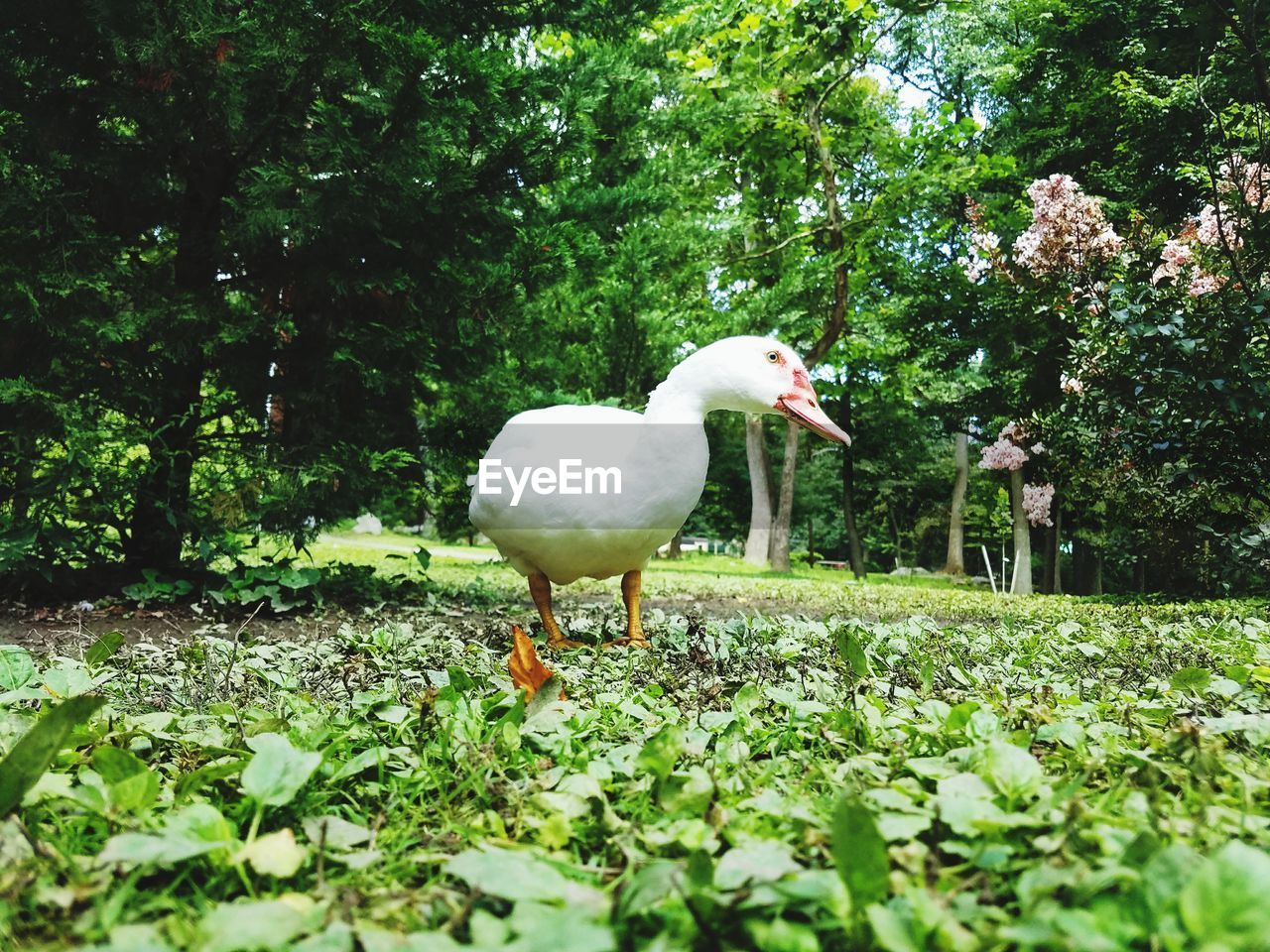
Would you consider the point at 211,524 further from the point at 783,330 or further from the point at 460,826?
the point at 783,330

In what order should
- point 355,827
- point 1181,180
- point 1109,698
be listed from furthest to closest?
point 1181,180
point 1109,698
point 355,827

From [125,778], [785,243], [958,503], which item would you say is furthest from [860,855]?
[958,503]

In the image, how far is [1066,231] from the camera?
22.1 feet

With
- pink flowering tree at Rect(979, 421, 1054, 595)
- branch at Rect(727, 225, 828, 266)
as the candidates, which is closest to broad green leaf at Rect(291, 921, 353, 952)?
pink flowering tree at Rect(979, 421, 1054, 595)

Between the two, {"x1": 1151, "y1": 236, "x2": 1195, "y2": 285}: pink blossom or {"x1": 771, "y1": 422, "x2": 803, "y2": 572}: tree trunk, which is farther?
{"x1": 771, "y1": 422, "x2": 803, "y2": 572}: tree trunk

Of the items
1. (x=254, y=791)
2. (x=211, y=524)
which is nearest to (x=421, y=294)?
(x=211, y=524)

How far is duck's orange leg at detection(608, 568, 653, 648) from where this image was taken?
2920mm

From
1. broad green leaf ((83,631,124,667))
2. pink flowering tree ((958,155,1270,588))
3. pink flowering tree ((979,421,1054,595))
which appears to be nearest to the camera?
broad green leaf ((83,631,124,667))

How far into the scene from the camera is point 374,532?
72.4 feet

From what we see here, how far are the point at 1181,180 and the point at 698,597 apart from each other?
417 inches

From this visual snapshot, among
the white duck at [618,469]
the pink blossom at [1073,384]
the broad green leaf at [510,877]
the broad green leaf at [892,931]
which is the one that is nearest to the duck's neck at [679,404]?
the white duck at [618,469]

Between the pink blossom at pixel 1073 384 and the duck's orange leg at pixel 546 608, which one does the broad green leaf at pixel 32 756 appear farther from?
the pink blossom at pixel 1073 384

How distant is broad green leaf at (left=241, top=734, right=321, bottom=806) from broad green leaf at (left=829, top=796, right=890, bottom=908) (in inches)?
28.1

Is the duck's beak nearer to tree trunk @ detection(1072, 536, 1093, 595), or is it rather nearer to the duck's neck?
the duck's neck
